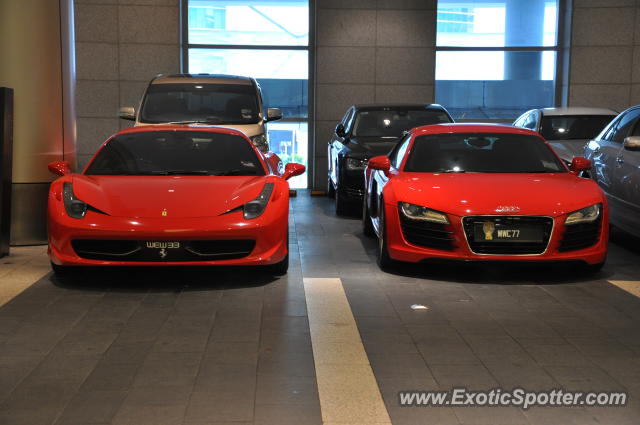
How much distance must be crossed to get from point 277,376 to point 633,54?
14.1 meters

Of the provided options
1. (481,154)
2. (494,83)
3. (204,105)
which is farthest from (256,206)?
(494,83)

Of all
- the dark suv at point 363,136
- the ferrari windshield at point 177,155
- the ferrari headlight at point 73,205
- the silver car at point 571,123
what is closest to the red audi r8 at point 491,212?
the ferrari windshield at point 177,155

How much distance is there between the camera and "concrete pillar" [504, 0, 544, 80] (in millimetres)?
17297

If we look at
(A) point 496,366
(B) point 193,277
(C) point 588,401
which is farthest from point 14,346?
(C) point 588,401

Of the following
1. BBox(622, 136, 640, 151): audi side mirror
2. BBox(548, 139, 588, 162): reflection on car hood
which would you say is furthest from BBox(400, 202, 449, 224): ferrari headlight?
BBox(548, 139, 588, 162): reflection on car hood

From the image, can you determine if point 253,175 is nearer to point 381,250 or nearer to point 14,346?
point 381,250

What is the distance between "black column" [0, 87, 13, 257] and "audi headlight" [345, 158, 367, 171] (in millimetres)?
4502

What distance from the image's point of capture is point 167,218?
6797 millimetres

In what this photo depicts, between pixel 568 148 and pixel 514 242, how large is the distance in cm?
539

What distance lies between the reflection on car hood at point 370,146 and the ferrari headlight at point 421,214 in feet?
13.8

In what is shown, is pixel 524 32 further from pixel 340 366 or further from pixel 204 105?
pixel 340 366

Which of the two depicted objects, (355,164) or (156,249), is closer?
(156,249)

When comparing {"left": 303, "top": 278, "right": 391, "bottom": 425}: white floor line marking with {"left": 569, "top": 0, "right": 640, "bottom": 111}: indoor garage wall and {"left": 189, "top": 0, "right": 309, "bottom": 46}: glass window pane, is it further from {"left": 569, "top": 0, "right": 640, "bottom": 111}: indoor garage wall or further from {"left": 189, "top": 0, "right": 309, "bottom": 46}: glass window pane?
{"left": 569, "top": 0, "right": 640, "bottom": 111}: indoor garage wall

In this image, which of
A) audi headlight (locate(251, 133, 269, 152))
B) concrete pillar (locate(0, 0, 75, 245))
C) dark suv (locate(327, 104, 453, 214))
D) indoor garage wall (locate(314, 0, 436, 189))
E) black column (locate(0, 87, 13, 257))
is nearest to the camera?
black column (locate(0, 87, 13, 257))
